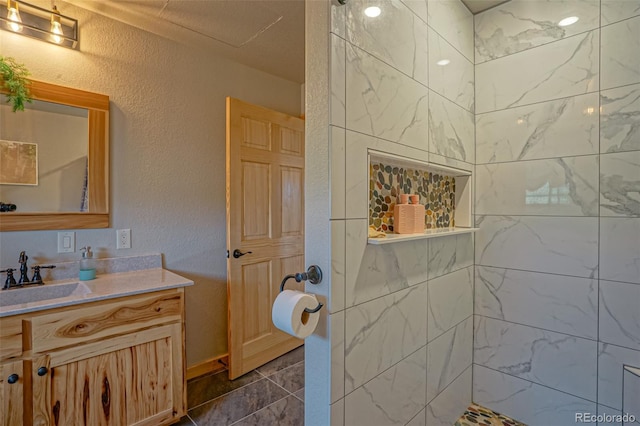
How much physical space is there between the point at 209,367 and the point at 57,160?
1737 millimetres

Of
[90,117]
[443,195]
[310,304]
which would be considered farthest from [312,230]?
[90,117]

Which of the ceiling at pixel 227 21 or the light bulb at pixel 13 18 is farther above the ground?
the ceiling at pixel 227 21

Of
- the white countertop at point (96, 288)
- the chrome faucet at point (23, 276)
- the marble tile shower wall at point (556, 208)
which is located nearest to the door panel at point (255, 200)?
the white countertop at point (96, 288)

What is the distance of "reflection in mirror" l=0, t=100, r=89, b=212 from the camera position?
1.59 meters

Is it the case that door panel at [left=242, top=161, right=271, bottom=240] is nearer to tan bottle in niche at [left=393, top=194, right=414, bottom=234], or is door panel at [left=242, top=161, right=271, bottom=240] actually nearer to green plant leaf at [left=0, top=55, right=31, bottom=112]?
green plant leaf at [left=0, top=55, right=31, bottom=112]

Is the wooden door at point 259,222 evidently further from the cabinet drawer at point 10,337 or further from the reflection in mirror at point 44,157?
the cabinet drawer at point 10,337

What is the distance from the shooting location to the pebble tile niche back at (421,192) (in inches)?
49.3

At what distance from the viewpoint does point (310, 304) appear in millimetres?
964

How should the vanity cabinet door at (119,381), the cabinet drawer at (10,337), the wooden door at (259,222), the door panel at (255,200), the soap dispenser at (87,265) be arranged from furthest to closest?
1. the door panel at (255,200)
2. the wooden door at (259,222)
3. the soap dispenser at (87,265)
4. the vanity cabinet door at (119,381)
5. the cabinet drawer at (10,337)

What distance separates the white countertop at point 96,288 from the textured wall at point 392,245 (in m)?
1.05

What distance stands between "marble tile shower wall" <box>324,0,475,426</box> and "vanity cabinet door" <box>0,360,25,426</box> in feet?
4.15

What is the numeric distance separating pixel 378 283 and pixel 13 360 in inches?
61.1

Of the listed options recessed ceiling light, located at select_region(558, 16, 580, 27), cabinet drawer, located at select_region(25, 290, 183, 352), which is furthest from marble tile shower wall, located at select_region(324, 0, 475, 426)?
cabinet drawer, located at select_region(25, 290, 183, 352)

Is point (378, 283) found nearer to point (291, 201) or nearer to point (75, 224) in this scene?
point (291, 201)
